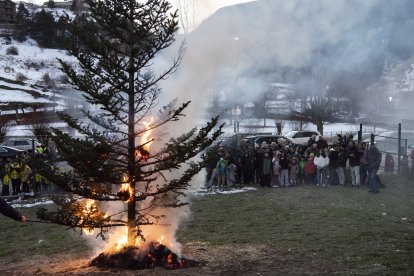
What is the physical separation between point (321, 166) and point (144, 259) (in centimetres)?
1367

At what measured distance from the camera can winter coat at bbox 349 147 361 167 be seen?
20.6 m

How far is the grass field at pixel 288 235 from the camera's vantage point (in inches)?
367

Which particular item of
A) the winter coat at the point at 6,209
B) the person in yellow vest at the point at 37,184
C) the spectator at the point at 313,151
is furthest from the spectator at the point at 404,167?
the winter coat at the point at 6,209

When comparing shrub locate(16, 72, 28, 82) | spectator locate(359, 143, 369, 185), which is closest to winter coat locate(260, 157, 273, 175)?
spectator locate(359, 143, 369, 185)

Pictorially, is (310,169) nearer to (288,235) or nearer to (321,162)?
(321,162)

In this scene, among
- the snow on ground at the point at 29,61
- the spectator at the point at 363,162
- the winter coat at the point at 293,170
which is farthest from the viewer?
the snow on ground at the point at 29,61

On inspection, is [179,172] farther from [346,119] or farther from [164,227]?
[346,119]

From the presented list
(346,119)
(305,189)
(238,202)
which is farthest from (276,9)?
(346,119)

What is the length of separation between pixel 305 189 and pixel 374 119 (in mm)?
20258

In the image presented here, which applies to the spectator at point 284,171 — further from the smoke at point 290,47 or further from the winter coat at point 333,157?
the smoke at point 290,47

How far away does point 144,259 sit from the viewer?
9250 millimetres

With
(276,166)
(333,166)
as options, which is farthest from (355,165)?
(276,166)

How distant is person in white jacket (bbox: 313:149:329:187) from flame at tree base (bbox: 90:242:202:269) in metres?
12.9

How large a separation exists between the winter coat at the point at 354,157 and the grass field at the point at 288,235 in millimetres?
1493
